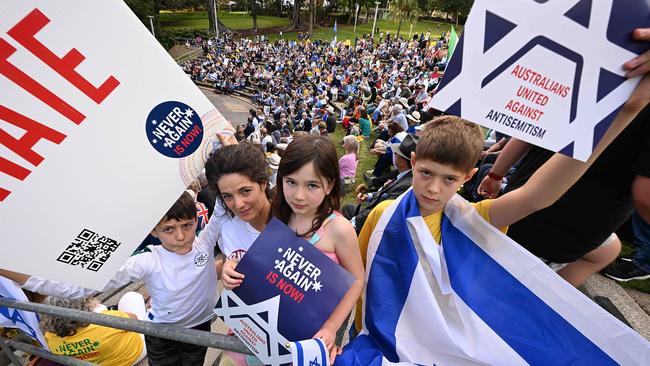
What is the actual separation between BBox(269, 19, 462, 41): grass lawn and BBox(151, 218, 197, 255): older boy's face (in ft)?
178

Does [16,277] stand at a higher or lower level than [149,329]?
lower

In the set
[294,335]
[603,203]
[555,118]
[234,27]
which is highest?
[555,118]

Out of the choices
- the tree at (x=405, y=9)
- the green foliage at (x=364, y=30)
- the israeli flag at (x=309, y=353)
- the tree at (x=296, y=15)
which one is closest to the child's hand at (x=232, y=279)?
the israeli flag at (x=309, y=353)

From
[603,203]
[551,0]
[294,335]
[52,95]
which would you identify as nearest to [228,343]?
[294,335]

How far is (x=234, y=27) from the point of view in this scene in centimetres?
5528

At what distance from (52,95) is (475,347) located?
7.44ft

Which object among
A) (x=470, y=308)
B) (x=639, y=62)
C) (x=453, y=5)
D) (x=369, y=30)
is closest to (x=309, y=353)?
(x=470, y=308)

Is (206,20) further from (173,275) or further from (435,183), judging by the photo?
(435,183)

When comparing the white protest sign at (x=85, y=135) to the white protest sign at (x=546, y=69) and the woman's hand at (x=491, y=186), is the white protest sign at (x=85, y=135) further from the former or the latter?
the woman's hand at (x=491, y=186)

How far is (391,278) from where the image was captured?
1.75 m

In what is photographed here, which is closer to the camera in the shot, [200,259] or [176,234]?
[176,234]

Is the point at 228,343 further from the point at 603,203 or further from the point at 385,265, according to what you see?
the point at 603,203

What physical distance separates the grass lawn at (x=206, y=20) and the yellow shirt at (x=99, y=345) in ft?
194

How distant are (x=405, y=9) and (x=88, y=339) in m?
52.6
